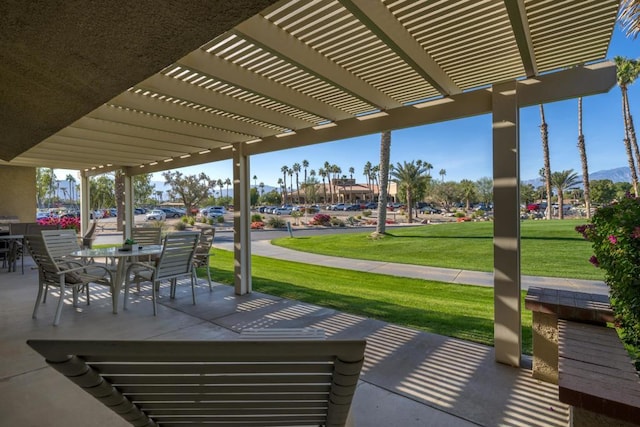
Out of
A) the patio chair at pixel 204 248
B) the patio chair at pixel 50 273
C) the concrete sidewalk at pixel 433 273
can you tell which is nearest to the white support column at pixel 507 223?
the concrete sidewalk at pixel 433 273

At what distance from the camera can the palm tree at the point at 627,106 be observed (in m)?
18.5

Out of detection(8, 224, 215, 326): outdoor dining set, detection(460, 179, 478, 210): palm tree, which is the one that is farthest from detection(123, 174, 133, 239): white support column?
detection(460, 179, 478, 210): palm tree

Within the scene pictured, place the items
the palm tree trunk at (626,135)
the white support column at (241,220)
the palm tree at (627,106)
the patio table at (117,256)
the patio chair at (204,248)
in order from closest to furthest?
the patio table at (117,256) < the white support column at (241,220) < the patio chair at (204,248) < the palm tree at (627,106) < the palm tree trunk at (626,135)

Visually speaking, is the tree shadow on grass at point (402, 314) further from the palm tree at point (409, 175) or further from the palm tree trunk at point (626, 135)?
the palm tree at point (409, 175)

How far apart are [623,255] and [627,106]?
2556 centimetres

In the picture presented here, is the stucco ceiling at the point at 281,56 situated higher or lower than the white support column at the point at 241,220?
higher

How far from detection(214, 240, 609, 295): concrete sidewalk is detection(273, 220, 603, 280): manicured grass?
790 mm

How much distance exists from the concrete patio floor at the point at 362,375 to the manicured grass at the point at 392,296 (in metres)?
0.37

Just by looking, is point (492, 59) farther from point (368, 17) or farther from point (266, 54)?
point (266, 54)

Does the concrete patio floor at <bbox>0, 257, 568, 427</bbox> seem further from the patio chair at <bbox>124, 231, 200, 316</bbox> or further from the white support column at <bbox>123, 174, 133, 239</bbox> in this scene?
the white support column at <bbox>123, 174, 133, 239</bbox>

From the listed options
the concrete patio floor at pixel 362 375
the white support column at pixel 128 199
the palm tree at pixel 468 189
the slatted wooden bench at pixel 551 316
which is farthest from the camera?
the palm tree at pixel 468 189

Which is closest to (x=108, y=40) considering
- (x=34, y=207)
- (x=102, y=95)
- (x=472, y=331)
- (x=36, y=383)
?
(x=102, y=95)

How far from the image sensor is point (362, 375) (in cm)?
296

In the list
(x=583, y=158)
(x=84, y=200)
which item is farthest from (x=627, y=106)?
(x=84, y=200)
